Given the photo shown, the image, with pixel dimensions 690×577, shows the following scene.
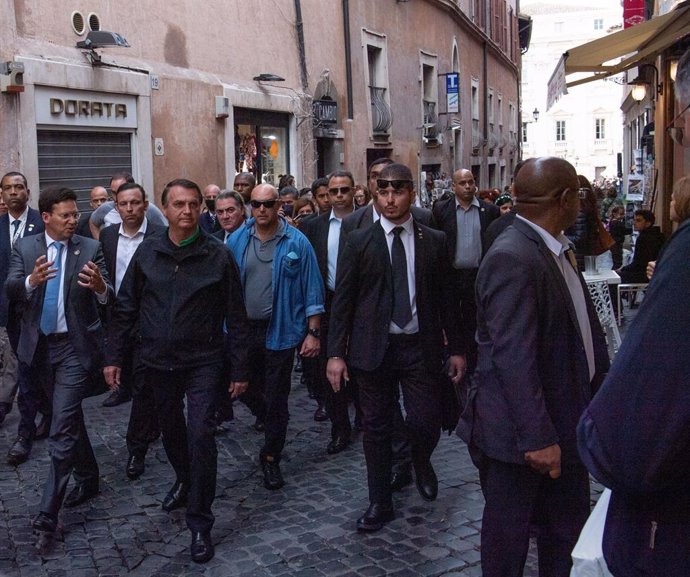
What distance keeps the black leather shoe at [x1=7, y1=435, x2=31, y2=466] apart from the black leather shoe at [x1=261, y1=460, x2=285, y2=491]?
5.88 ft

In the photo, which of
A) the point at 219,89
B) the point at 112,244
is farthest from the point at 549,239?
the point at 219,89

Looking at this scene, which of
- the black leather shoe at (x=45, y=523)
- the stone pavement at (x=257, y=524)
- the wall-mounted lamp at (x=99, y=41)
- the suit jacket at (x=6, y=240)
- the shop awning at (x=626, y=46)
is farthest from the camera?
the wall-mounted lamp at (x=99, y=41)

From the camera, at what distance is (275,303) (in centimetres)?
578

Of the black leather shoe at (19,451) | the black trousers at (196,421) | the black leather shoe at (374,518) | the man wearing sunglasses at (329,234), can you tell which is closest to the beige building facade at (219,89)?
the black leather shoe at (19,451)

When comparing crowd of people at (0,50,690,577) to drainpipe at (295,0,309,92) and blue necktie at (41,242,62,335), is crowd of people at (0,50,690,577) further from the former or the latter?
drainpipe at (295,0,309,92)

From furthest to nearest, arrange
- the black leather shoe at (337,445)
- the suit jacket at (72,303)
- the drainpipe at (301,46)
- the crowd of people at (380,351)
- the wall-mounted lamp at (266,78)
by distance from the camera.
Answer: the drainpipe at (301,46)
the wall-mounted lamp at (266,78)
the black leather shoe at (337,445)
the suit jacket at (72,303)
the crowd of people at (380,351)

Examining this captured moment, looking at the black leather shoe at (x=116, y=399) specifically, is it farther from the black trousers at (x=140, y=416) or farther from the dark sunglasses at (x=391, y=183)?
the dark sunglasses at (x=391, y=183)

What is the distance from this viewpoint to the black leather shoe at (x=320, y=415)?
288 inches

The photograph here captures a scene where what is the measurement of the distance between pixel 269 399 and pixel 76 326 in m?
1.28

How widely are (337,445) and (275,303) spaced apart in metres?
1.28

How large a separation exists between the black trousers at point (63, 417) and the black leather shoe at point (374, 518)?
163 centimetres

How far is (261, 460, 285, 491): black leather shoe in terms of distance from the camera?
568cm

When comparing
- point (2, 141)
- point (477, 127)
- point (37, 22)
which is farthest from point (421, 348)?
point (477, 127)

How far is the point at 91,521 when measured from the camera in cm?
518
